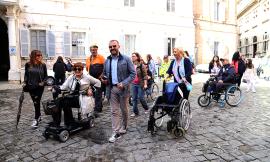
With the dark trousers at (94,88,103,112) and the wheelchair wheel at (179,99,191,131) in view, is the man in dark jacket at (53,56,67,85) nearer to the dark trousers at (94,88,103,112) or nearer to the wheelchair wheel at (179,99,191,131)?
the dark trousers at (94,88,103,112)

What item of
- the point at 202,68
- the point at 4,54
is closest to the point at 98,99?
the point at 4,54

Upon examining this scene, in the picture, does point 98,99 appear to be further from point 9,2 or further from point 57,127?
point 9,2

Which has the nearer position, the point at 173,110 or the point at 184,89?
the point at 173,110

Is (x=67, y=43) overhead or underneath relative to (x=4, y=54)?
overhead

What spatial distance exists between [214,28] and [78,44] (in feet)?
44.4

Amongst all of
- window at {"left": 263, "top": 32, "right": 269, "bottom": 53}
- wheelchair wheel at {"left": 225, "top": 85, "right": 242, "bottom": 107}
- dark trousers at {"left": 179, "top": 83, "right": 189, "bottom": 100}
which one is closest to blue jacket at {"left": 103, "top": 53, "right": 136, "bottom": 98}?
dark trousers at {"left": 179, "top": 83, "right": 189, "bottom": 100}

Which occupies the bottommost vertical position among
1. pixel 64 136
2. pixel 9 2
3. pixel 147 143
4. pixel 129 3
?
pixel 147 143

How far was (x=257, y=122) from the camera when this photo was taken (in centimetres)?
711

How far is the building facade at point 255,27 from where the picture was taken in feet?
109

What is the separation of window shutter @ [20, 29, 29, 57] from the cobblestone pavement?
29.9 ft

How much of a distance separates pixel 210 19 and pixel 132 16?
9.02 meters

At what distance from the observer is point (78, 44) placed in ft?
59.0

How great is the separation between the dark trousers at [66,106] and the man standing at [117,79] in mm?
758

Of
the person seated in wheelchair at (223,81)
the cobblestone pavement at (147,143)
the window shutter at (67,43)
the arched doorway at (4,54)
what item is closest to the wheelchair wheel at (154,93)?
the person seated in wheelchair at (223,81)
